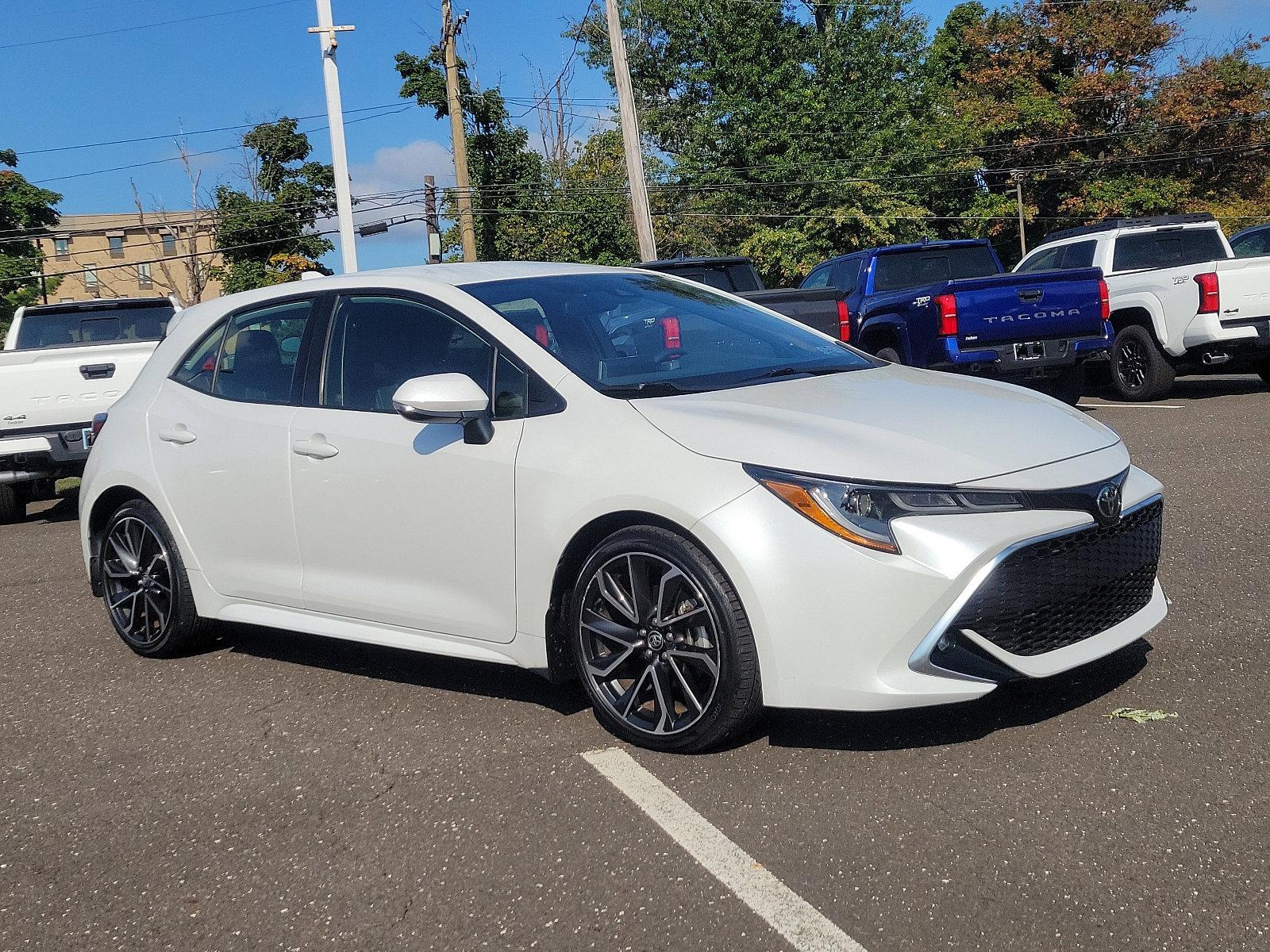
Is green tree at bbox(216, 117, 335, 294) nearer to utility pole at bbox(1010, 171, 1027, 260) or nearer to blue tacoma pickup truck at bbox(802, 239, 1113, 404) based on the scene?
utility pole at bbox(1010, 171, 1027, 260)

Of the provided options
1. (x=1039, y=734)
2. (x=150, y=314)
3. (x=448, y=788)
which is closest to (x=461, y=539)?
(x=448, y=788)

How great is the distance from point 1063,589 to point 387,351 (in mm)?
2634

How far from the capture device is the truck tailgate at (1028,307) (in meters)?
11.6

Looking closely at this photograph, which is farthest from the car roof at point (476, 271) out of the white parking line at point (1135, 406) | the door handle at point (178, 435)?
the white parking line at point (1135, 406)

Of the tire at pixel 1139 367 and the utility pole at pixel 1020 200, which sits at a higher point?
the utility pole at pixel 1020 200

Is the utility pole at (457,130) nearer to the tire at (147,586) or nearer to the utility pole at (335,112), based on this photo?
the utility pole at (335,112)

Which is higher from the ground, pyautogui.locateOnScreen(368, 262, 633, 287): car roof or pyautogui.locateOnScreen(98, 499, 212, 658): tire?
pyautogui.locateOnScreen(368, 262, 633, 287): car roof

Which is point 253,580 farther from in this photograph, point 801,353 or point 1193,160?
point 1193,160

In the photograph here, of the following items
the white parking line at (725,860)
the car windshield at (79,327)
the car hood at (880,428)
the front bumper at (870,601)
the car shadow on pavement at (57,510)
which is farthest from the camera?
the car windshield at (79,327)

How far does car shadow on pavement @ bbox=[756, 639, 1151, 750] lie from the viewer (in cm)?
414

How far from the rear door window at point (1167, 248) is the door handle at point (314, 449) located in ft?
38.2

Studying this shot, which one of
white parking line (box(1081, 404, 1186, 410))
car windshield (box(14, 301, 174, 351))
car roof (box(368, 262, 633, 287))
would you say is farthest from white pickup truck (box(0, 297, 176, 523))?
white parking line (box(1081, 404, 1186, 410))

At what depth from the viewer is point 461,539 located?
4512 mm

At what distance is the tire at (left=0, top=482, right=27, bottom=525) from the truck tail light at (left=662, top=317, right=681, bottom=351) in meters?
7.99
